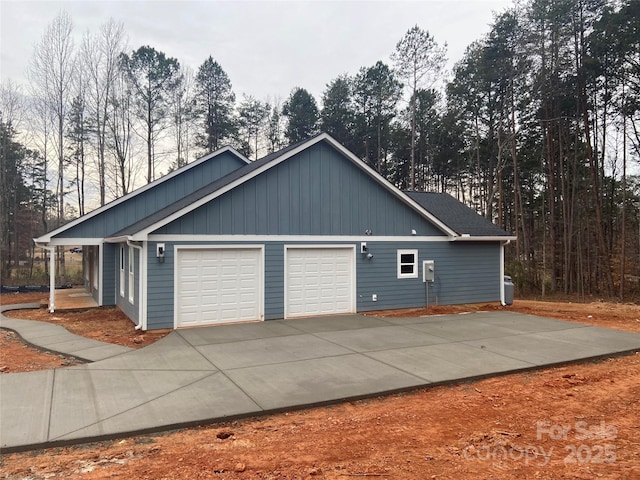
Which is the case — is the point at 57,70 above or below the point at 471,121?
above

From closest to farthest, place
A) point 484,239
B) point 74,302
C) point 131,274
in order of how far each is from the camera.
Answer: point 131,274 → point 484,239 → point 74,302

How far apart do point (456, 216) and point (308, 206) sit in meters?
6.36

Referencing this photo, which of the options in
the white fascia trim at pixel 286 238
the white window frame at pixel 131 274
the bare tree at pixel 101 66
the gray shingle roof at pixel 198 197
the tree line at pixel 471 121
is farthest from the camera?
the bare tree at pixel 101 66

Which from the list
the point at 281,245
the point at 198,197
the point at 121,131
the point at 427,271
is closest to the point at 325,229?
the point at 281,245

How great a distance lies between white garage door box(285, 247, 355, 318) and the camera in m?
11.0

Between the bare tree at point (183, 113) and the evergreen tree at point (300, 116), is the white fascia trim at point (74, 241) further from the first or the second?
the evergreen tree at point (300, 116)

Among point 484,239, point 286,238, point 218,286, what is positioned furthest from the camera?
point 484,239

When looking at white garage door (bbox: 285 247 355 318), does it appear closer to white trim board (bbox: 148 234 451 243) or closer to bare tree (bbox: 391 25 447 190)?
white trim board (bbox: 148 234 451 243)

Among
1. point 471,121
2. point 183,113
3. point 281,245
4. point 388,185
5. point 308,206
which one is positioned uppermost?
point 183,113

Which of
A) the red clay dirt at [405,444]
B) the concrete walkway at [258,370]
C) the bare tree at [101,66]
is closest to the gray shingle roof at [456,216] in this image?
the concrete walkway at [258,370]

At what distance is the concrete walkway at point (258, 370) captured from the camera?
4.44 metres

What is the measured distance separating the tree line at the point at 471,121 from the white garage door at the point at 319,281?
40.3 feet

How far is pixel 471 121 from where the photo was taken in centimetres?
2442

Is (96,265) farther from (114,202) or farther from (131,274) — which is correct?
(131,274)
